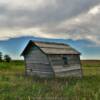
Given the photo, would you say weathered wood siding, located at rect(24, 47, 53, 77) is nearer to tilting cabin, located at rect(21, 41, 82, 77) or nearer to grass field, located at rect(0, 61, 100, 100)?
tilting cabin, located at rect(21, 41, 82, 77)

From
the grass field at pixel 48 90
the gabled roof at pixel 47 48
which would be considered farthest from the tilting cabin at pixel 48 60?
the grass field at pixel 48 90

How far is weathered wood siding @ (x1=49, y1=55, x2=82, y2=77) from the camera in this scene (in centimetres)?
2648

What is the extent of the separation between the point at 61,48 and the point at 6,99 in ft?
60.1

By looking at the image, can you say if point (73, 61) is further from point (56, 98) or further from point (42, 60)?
point (56, 98)

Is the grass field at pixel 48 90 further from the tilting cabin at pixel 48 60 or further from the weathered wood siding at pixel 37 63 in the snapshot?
the weathered wood siding at pixel 37 63

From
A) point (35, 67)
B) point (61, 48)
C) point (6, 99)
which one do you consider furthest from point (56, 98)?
point (61, 48)

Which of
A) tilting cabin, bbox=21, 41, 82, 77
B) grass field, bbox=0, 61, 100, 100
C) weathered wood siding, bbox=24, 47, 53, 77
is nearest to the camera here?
grass field, bbox=0, 61, 100, 100

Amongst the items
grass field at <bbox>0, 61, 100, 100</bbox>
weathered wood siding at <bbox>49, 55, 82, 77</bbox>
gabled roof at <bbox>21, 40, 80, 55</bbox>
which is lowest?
grass field at <bbox>0, 61, 100, 100</bbox>

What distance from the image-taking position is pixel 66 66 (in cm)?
2839

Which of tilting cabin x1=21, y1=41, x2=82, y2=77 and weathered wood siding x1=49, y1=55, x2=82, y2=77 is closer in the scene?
tilting cabin x1=21, y1=41, x2=82, y2=77

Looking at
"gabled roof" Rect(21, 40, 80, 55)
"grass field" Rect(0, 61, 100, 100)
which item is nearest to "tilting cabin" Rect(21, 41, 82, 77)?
"gabled roof" Rect(21, 40, 80, 55)

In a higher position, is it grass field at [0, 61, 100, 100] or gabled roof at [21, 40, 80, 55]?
gabled roof at [21, 40, 80, 55]

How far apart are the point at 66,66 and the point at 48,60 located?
123 inches

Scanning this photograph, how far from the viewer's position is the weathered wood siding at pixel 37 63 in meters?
26.6
